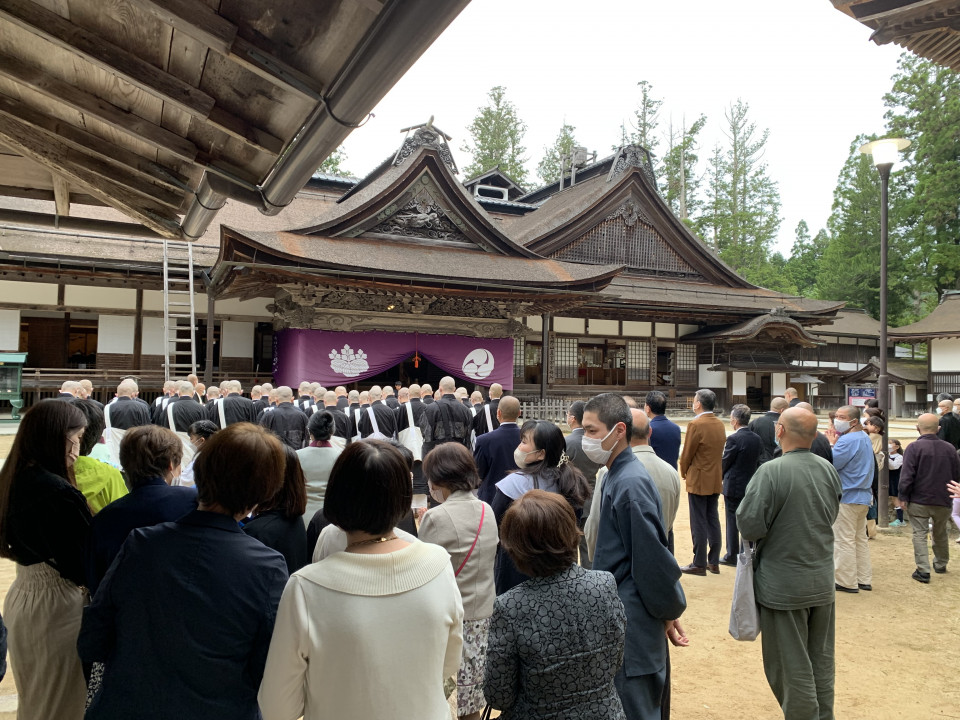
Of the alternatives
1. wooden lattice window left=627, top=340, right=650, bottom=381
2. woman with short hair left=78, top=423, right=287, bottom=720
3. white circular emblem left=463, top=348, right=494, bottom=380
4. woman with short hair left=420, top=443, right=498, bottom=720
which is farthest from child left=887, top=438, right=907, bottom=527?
wooden lattice window left=627, top=340, right=650, bottom=381

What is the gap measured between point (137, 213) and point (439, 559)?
3.81 meters

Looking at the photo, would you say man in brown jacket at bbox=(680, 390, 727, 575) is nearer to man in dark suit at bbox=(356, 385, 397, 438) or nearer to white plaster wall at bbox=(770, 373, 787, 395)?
man in dark suit at bbox=(356, 385, 397, 438)

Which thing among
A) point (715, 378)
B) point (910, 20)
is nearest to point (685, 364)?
point (715, 378)

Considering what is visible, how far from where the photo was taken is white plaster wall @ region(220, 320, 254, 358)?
15164 mm

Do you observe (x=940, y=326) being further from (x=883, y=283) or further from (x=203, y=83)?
(x=203, y=83)

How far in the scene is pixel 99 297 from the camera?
14.0m

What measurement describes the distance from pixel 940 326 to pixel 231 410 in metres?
25.9

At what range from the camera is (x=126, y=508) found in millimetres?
2203

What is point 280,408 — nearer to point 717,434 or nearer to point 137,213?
point 137,213

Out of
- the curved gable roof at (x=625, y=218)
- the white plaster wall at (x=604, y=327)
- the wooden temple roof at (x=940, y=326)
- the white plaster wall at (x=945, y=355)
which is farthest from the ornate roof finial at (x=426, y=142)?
the white plaster wall at (x=945, y=355)

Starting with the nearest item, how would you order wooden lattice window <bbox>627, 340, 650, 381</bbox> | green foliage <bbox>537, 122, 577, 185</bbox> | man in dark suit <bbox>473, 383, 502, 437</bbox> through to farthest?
man in dark suit <bbox>473, 383, 502, 437</bbox> → wooden lattice window <bbox>627, 340, 650, 381</bbox> → green foliage <bbox>537, 122, 577, 185</bbox>

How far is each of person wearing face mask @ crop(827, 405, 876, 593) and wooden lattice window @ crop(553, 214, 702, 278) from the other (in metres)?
14.6

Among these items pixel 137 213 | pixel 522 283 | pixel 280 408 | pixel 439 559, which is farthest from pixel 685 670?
pixel 522 283

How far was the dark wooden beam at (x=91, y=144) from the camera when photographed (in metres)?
3.00
